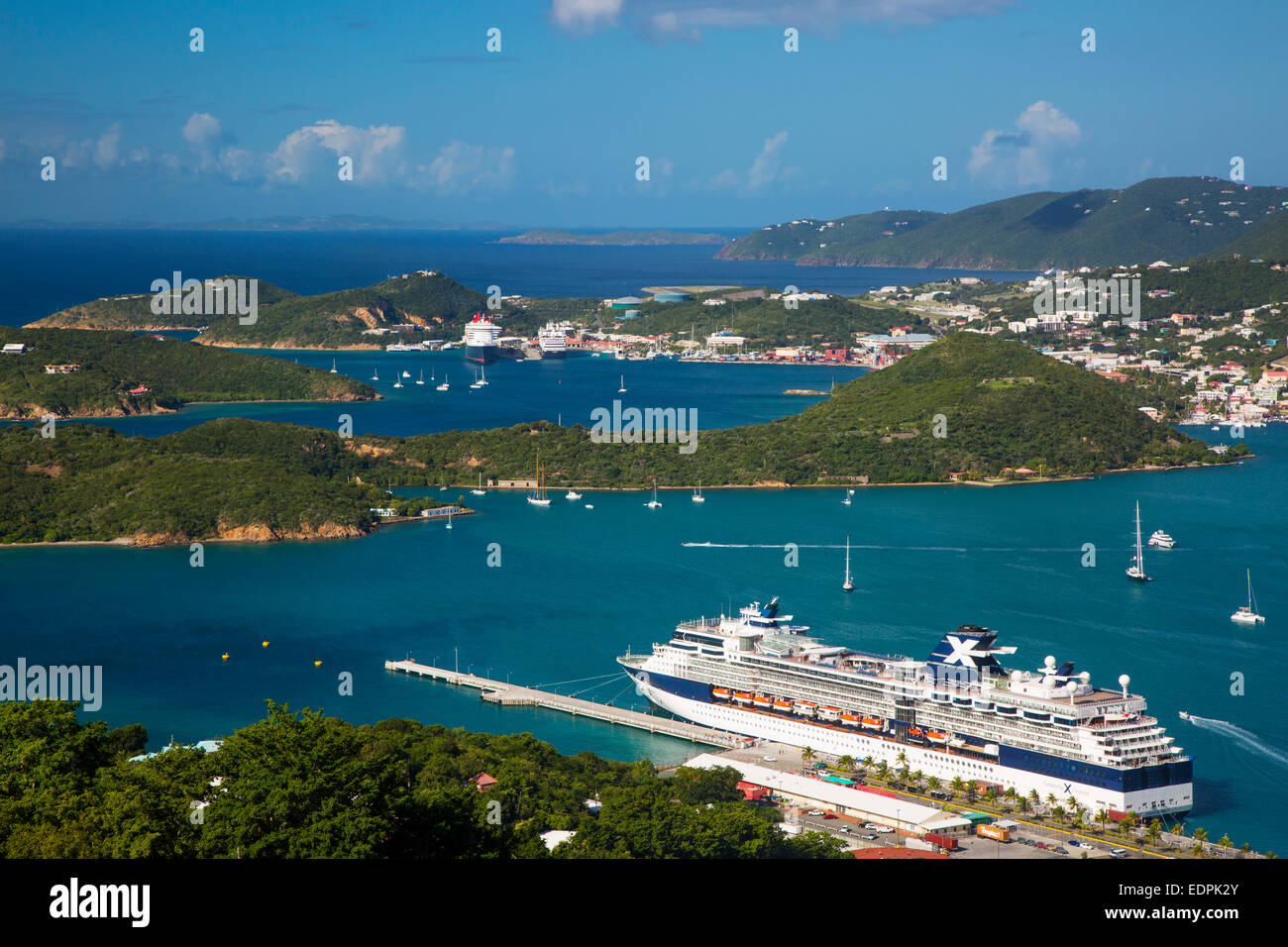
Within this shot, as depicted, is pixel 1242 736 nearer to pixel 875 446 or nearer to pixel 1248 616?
pixel 1248 616

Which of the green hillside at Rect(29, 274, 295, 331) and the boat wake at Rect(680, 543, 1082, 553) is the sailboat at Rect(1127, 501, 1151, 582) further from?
the green hillside at Rect(29, 274, 295, 331)

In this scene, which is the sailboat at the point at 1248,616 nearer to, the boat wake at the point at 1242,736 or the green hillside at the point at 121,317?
the boat wake at the point at 1242,736

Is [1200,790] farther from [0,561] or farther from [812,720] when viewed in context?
[0,561]

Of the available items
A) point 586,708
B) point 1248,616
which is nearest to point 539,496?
point 586,708

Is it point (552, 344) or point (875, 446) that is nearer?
point (875, 446)

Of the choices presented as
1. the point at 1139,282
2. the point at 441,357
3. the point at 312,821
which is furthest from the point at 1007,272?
the point at 312,821

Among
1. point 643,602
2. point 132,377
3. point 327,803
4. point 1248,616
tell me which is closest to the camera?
point 327,803
